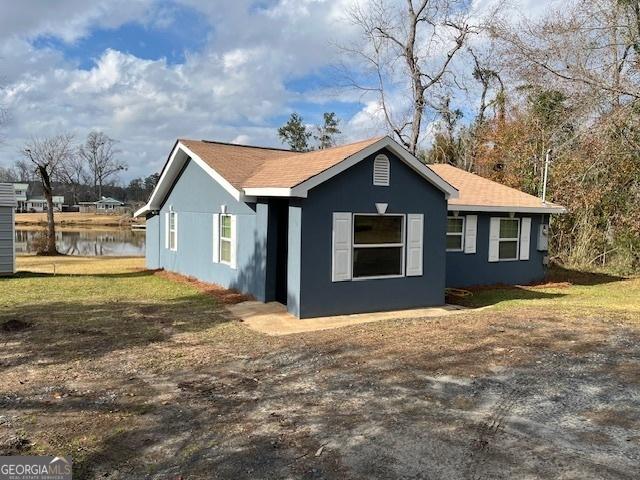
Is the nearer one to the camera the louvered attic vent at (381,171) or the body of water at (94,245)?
the louvered attic vent at (381,171)

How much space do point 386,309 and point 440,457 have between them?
21.3 ft

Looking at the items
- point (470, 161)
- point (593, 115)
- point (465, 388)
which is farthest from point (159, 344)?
point (470, 161)

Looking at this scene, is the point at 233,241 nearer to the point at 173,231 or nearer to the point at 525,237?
the point at 173,231

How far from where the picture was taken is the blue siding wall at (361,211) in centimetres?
937

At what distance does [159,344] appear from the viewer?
7266mm

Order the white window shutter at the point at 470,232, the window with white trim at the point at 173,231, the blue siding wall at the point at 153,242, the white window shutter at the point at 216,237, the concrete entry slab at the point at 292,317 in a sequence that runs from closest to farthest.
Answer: the concrete entry slab at the point at 292,317 → the white window shutter at the point at 216,237 → the white window shutter at the point at 470,232 → the window with white trim at the point at 173,231 → the blue siding wall at the point at 153,242

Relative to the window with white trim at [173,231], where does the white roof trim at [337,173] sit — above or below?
above

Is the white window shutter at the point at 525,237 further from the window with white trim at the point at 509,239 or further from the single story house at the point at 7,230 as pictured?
the single story house at the point at 7,230

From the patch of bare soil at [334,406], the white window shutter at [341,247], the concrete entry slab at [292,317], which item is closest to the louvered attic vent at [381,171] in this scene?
the white window shutter at [341,247]

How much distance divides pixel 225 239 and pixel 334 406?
26.9 ft

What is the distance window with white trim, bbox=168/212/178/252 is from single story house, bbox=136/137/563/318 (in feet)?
5.03

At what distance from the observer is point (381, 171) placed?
32.9 ft

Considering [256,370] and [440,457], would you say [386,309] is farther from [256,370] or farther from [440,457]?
[440,457]

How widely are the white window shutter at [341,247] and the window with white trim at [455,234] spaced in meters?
5.09
